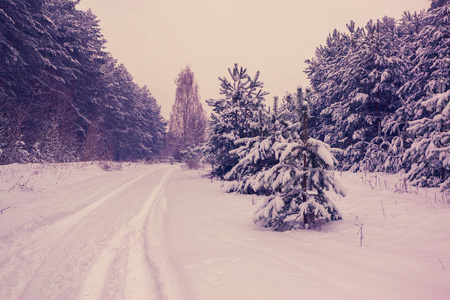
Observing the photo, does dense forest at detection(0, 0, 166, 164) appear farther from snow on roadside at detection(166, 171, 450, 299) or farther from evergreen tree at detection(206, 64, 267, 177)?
snow on roadside at detection(166, 171, 450, 299)

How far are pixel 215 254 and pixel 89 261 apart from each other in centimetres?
185

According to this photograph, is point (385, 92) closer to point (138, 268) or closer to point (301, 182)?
point (301, 182)

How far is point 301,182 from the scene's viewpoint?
17.6 feet

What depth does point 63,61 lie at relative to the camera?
23.0 m

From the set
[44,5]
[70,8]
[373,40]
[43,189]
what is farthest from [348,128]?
[70,8]

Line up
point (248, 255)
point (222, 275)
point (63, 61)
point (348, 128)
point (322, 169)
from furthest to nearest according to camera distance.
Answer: point (63, 61)
point (348, 128)
point (322, 169)
point (248, 255)
point (222, 275)

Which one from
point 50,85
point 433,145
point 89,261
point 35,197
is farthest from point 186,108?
point 89,261

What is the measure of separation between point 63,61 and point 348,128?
24733mm

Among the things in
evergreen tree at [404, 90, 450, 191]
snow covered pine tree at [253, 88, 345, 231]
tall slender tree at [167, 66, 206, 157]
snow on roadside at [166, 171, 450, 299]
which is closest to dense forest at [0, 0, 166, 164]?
tall slender tree at [167, 66, 206, 157]

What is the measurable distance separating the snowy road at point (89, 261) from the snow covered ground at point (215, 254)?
1 cm

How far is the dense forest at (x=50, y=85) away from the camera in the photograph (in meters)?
15.3

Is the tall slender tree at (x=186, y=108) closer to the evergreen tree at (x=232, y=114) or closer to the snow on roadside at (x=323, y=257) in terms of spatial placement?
the evergreen tree at (x=232, y=114)

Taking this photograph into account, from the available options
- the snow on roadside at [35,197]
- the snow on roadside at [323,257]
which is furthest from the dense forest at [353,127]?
the snow on roadside at [35,197]

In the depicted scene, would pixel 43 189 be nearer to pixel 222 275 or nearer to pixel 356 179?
pixel 222 275
